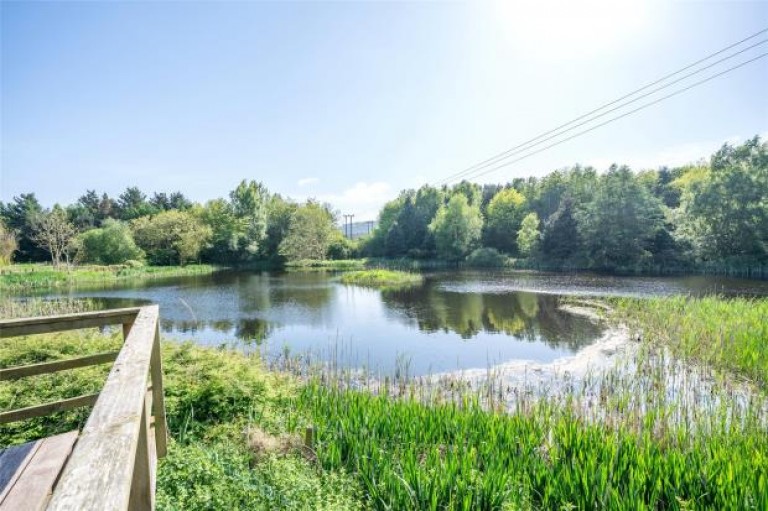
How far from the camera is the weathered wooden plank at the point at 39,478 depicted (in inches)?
65.6

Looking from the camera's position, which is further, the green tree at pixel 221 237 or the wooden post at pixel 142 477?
the green tree at pixel 221 237

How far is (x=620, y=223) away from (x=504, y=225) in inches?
567

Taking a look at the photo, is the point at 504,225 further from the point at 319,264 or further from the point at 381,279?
the point at 381,279

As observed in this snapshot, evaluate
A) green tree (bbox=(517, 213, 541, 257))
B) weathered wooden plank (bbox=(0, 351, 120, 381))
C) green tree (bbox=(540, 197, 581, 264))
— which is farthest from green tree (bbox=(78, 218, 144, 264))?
weathered wooden plank (bbox=(0, 351, 120, 381))

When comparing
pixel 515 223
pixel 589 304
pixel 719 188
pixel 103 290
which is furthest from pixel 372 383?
pixel 515 223

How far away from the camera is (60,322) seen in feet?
8.51

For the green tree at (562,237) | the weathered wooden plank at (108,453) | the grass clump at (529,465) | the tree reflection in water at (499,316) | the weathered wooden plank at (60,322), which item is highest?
the green tree at (562,237)

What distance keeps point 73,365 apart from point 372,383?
594 centimetres

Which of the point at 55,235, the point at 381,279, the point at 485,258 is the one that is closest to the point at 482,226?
the point at 485,258

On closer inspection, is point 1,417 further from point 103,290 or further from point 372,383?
point 103,290

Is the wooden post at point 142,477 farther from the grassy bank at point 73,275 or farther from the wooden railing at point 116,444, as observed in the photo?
the grassy bank at point 73,275

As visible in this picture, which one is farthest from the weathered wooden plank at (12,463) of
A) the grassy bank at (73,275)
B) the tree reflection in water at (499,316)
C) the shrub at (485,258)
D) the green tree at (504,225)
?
the green tree at (504,225)

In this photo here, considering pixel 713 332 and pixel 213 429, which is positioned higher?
pixel 213 429

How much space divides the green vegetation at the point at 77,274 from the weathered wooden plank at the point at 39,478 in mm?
30994
